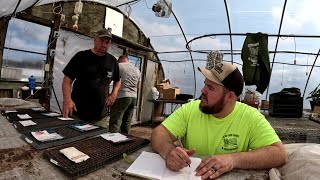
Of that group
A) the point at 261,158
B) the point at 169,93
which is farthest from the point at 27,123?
the point at 169,93

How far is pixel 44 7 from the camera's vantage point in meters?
5.37

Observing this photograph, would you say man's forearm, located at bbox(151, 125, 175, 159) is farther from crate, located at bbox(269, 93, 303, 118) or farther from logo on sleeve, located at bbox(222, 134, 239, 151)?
crate, located at bbox(269, 93, 303, 118)

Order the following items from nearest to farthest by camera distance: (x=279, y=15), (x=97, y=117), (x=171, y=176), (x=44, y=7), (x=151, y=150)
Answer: (x=171, y=176)
(x=151, y=150)
(x=97, y=117)
(x=44, y=7)
(x=279, y=15)

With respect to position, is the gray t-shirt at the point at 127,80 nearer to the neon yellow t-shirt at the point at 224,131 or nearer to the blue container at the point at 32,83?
the blue container at the point at 32,83

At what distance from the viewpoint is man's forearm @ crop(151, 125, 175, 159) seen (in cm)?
136

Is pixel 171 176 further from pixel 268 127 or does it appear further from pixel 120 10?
pixel 120 10

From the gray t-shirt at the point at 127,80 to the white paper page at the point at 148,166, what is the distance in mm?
3389

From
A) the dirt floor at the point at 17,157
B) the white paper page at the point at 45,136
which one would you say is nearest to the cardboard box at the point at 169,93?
the white paper page at the point at 45,136

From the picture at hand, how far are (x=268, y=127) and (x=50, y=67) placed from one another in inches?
184

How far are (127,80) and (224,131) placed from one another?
3.51 meters

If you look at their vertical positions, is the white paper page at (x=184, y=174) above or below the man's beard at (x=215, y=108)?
below

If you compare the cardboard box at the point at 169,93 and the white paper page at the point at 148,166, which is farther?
the cardboard box at the point at 169,93

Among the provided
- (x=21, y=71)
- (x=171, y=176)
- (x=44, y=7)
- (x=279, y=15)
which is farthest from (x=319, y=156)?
(x=279, y=15)

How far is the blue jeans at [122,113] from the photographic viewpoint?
4103 mm
